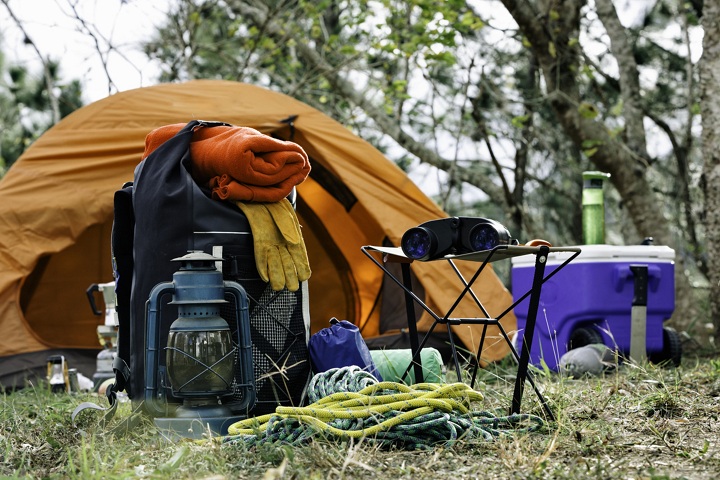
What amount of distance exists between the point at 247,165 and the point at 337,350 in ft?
2.20

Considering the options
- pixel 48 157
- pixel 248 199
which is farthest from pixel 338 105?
pixel 248 199

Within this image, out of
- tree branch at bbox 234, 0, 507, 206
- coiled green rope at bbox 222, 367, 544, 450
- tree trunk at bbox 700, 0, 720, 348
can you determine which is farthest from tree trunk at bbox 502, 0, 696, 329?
coiled green rope at bbox 222, 367, 544, 450

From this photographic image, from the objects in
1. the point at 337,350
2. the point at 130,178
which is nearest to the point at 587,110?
the point at 130,178

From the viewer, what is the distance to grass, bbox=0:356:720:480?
188cm

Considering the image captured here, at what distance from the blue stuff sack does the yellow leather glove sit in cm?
23

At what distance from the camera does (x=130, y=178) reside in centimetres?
467

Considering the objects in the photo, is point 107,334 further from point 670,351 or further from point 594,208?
point 670,351

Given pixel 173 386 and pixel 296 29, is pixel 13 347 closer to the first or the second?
pixel 173 386

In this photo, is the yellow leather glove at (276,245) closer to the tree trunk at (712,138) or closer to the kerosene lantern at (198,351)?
the kerosene lantern at (198,351)

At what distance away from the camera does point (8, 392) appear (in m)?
4.24

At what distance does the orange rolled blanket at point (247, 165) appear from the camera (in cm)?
271

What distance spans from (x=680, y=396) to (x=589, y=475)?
3.98 ft

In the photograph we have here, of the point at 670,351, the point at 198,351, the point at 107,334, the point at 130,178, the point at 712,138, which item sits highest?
the point at 712,138

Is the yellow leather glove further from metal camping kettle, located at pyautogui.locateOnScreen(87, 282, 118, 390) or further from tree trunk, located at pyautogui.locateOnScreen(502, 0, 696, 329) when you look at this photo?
tree trunk, located at pyautogui.locateOnScreen(502, 0, 696, 329)
